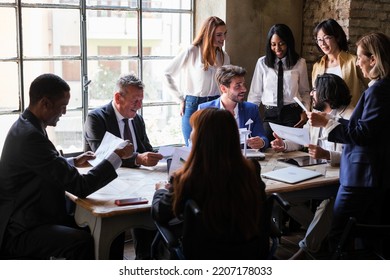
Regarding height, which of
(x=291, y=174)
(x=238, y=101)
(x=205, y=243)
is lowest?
(x=205, y=243)

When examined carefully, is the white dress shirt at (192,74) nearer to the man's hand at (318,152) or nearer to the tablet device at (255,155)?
the tablet device at (255,155)

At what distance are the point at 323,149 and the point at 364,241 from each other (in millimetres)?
647

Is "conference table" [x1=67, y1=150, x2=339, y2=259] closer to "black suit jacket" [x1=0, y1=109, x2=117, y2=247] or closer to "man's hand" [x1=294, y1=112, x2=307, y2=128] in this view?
"black suit jacket" [x1=0, y1=109, x2=117, y2=247]

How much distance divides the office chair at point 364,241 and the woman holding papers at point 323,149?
0.79 feet


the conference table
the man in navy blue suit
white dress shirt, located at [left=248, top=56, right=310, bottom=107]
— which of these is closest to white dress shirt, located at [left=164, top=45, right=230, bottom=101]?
white dress shirt, located at [left=248, top=56, right=310, bottom=107]

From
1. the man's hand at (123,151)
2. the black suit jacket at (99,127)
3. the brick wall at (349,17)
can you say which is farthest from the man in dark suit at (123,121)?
the brick wall at (349,17)

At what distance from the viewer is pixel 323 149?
147 inches

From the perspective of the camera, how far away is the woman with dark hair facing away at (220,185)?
2.43m

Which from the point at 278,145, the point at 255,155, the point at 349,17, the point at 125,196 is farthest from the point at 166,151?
the point at 349,17

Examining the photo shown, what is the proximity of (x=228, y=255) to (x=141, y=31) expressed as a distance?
2716mm

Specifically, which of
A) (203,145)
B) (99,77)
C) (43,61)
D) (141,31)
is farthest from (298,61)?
(203,145)

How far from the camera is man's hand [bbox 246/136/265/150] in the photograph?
3.92 metres

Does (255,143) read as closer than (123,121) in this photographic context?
No

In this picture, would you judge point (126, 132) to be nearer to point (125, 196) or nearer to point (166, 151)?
point (166, 151)
